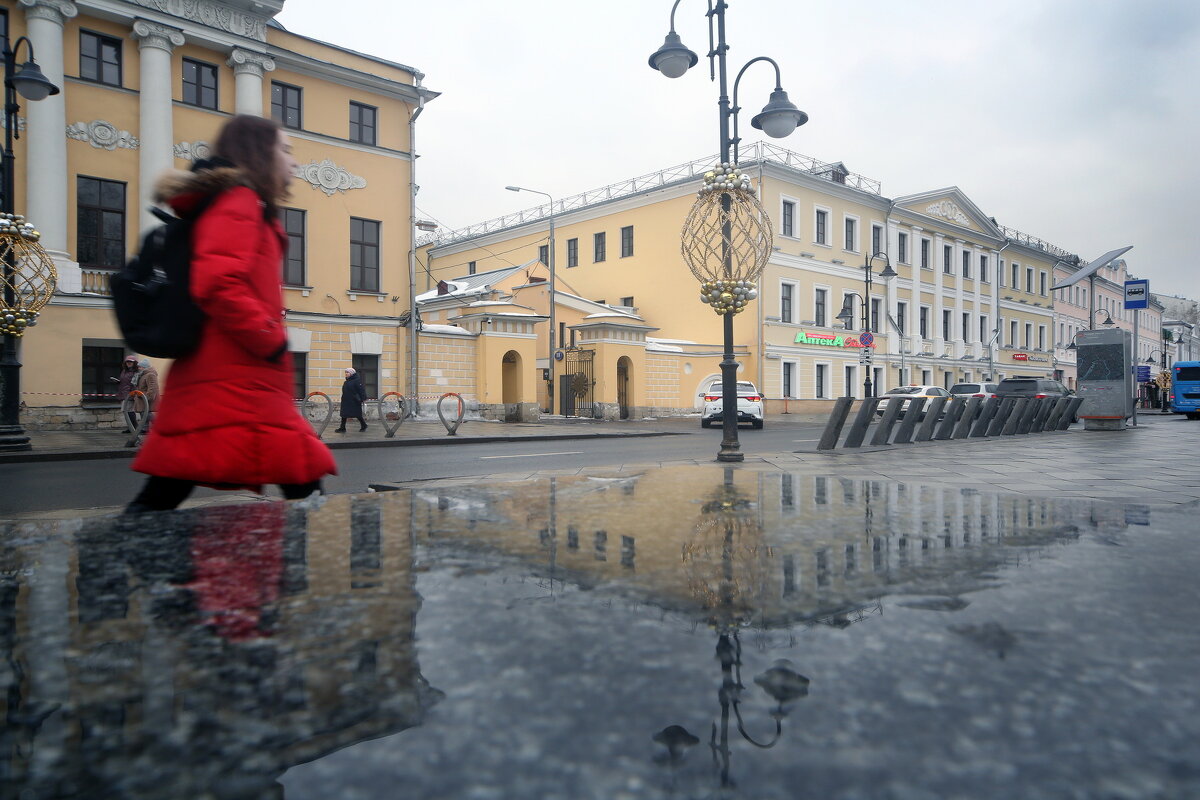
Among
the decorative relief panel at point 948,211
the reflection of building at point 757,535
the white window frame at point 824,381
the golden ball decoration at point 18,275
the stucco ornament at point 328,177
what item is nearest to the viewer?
the reflection of building at point 757,535

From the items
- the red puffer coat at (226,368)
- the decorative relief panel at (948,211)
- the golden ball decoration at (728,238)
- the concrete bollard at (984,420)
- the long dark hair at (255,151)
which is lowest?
the concrete bollard at (984,420)

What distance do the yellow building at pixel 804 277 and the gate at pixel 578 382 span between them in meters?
0.69

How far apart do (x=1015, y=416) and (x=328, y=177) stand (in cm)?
1915


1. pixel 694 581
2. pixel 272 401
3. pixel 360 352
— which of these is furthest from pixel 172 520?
pixel 360 352

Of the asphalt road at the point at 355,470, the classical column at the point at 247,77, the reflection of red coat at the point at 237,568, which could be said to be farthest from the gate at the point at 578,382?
the reflection of red coat at the point at 237,568

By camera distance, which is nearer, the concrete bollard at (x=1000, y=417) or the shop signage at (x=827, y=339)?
the concrete bollard at (x=1000, y=417)

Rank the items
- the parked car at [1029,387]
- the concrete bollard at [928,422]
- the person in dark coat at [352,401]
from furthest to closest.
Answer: the parked car at [1029,387] < the person in dark coat at [352,401] < the concrete bollard at [928,422]

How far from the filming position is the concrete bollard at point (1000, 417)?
47.3ft

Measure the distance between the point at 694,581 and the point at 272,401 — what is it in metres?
1.77

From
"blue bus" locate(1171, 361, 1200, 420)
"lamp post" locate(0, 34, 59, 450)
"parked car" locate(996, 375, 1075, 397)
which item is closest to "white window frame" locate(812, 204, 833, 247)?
"parked car" locate(996, 375, 1075, 397)

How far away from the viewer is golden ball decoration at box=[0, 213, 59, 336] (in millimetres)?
10789

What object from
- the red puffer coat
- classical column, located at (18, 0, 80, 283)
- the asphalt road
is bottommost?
the asphalt road

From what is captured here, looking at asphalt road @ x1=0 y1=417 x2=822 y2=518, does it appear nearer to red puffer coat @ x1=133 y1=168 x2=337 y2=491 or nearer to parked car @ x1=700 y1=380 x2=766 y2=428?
red puffer coat @ x1=133 y1=168 x2=337 y2=491

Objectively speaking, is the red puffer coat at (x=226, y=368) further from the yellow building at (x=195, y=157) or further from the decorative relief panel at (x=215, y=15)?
the decorative relief panel at (x=215, y=15)
